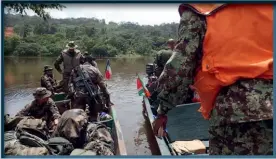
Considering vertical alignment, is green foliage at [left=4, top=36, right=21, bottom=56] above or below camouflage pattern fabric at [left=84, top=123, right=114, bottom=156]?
above

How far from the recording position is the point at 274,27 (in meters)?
2.12

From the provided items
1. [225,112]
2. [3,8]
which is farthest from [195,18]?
[3,8]

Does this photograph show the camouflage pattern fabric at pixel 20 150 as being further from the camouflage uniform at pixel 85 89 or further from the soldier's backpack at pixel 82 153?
the camouflage uniform at pixel 85 89

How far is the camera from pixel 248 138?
2.20 meters

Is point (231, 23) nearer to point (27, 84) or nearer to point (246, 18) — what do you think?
point (246, 18)

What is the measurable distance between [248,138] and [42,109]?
404cm

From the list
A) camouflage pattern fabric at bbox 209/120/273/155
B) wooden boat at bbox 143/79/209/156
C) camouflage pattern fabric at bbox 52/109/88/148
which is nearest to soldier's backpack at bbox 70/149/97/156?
camouflage pattern fabric at bbox 52/109/88/148

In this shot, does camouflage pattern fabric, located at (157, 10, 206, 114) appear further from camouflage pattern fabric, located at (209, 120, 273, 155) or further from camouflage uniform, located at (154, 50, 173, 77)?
camouflage uniform, located at (154, 50, 173, 77)

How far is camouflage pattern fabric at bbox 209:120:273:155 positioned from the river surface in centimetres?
168

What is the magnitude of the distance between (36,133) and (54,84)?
16.7ft

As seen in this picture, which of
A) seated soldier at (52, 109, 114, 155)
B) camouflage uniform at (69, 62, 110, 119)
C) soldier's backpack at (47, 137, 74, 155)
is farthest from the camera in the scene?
camouflage uniform at (69, 62, 110, 119)

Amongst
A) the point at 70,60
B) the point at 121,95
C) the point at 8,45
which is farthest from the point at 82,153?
the point at 121,95

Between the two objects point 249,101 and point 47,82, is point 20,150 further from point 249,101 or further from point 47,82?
point 47,82

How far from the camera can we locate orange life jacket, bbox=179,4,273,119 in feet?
7.03
